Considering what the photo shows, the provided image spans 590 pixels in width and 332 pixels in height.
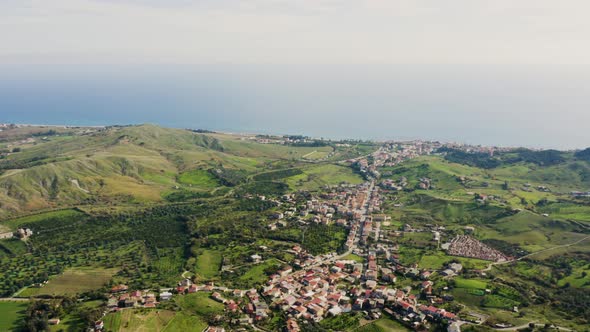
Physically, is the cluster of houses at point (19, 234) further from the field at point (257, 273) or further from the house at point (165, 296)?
the field at point (257, 273)

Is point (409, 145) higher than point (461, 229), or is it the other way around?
point (409, 145)

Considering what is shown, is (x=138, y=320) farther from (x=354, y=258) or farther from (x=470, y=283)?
(x=470, y=283)

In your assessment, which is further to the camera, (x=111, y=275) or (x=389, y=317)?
(x=111, y=275)

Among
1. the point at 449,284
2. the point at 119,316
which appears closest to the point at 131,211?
the point at 119,316

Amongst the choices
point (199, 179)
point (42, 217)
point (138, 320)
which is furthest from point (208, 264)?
point (199, 179)

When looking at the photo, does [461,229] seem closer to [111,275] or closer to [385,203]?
[385,203]

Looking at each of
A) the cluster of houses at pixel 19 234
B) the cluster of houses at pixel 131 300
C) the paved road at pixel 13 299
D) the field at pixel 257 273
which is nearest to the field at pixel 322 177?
the field at pixel 257 273
